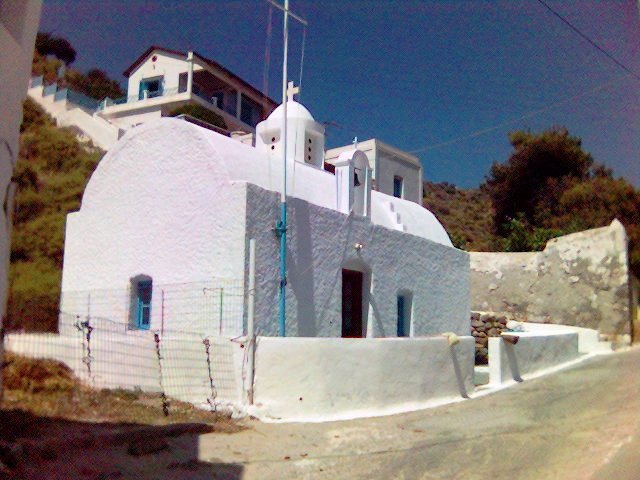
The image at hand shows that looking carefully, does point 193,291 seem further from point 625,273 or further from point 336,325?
point 625,273

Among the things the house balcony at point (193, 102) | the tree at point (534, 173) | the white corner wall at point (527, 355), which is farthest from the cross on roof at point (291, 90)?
the house balcony at point (193, 102)

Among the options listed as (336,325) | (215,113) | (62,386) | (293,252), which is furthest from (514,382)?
(215,113)

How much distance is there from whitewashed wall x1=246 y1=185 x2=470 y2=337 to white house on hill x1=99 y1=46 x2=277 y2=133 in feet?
63.5

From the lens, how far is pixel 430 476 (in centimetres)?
657

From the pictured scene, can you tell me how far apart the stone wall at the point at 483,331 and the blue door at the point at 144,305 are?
33.1 ft

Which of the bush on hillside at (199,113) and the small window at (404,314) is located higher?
the bush on hillside at (199,113)

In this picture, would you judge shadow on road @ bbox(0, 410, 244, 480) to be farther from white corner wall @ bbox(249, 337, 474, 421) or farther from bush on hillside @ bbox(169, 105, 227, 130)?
bush on hillside @ bbox(169, 105, 227, 130)

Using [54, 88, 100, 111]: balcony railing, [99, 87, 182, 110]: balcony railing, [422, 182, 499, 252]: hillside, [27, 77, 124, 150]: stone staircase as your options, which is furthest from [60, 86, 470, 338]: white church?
[422, 182, 499, 252]: hillside

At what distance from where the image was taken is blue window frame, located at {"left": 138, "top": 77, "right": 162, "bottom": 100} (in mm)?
34250

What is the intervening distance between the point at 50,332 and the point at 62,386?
2.50m

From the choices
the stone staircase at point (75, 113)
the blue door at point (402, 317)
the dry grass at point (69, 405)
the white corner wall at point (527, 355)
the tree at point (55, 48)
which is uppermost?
the tree at point (55, 48)

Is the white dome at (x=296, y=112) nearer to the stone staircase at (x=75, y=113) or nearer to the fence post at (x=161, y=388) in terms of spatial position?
the fence post at (x=161, y=388)

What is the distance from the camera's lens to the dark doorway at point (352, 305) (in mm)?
13051

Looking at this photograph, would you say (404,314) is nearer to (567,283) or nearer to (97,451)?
(567,283)
